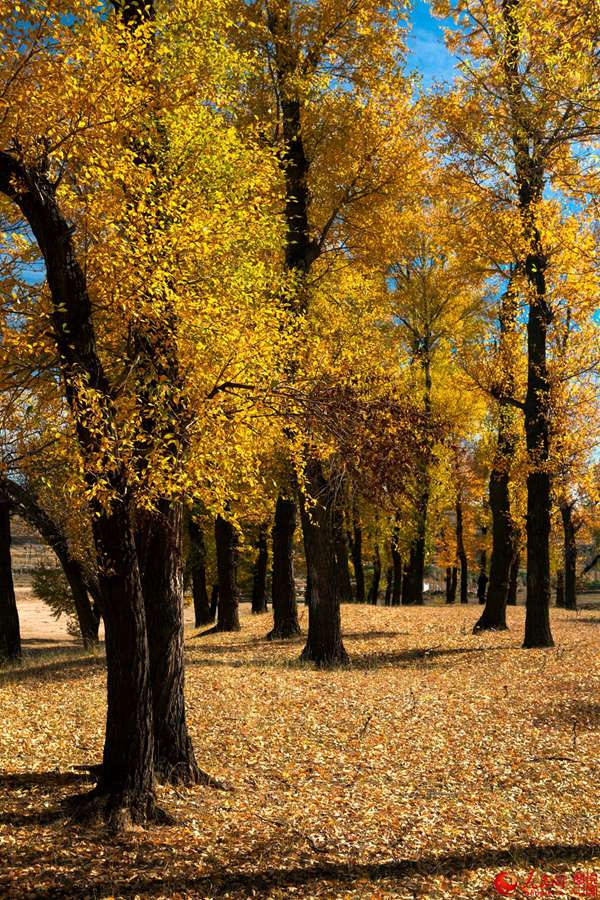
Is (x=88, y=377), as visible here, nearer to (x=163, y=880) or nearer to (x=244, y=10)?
(x=163, y=880)

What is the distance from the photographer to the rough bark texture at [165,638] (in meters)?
6.86

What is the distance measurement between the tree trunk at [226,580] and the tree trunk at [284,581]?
2.37 m

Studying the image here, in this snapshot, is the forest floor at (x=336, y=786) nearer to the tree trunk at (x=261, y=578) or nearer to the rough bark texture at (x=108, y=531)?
the rough bark texture at (x=108, y=531)

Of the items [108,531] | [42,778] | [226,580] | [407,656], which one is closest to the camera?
[108,531]

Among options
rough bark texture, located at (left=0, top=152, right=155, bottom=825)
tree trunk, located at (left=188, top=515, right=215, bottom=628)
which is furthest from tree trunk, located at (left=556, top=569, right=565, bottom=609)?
rough bark texture, located at (left=0, top=152, right=155, bottom=825)

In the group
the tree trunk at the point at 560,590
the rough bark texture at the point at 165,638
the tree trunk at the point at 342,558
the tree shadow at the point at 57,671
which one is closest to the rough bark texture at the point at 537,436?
the tree trunk at the point at 342,558

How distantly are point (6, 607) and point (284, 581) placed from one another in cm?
657

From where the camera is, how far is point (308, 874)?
5.34 metres

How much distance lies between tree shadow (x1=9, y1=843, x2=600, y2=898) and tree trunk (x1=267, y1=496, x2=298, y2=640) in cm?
1071

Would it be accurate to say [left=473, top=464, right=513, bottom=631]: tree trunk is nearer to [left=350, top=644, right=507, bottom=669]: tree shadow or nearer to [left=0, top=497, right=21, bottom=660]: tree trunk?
[left=350, top=644, right=507, bottom=669]: tree shadow

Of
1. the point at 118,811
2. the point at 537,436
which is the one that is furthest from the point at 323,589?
the point at 118,811

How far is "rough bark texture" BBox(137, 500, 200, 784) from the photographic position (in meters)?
6.86

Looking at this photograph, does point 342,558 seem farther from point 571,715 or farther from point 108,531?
point 108,531

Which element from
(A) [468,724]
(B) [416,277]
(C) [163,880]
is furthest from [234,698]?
(B) [416,277]
